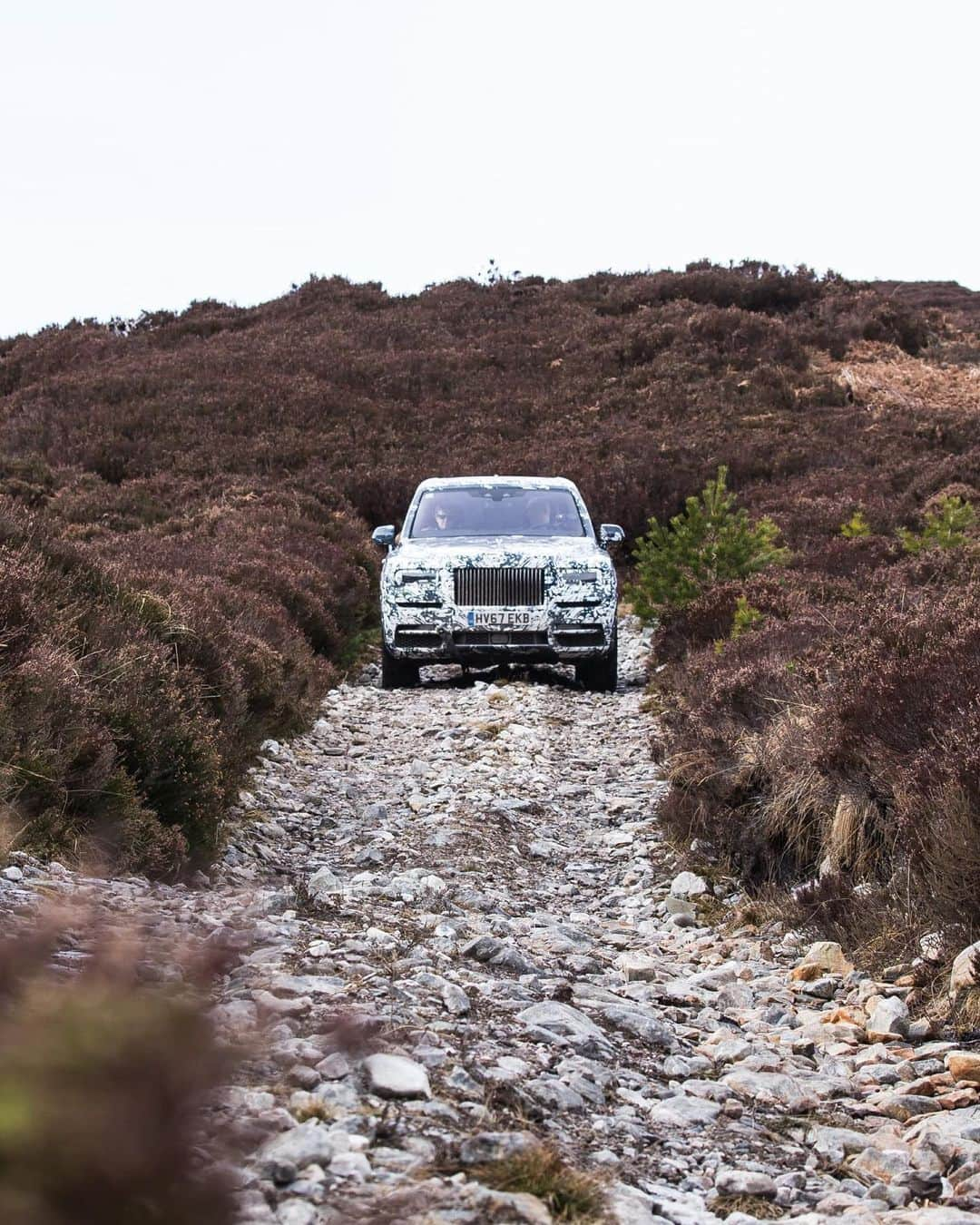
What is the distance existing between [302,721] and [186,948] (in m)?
7.35

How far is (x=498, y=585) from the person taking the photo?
12234mm

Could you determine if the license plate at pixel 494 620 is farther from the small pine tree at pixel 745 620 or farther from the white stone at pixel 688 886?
the white stone at pixel 688 886

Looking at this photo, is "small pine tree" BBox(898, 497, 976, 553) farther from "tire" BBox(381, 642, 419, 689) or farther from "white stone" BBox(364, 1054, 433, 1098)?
"white stone" BBox(364, 1054, 433, 1098)

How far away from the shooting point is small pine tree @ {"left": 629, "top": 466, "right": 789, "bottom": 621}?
1438cm

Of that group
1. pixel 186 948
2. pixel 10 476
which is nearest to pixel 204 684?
pixel 186 948

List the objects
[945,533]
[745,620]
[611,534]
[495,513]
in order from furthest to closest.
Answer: [945,533] → [495,513] → [611,534] → [745,620]

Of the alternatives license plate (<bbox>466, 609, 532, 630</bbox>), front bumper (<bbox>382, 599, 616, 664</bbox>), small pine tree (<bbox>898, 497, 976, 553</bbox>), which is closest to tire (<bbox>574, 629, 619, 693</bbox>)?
front bumper (<bbox>382, 599, 616, 664</bbox>)

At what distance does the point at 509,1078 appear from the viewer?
3186mm

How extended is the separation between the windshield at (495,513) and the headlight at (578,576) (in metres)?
1.03

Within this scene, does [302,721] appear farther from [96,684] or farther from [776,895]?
[776,895]

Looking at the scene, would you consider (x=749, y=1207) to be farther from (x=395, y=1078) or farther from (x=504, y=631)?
(x=504, y=631)

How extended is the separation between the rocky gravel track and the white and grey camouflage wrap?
4487 millimetres

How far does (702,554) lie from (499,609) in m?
3.44

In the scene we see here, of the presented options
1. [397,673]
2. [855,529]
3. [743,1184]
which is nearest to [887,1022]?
[743,1184]
